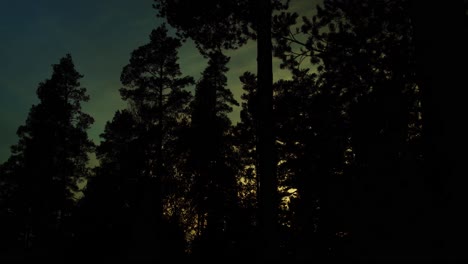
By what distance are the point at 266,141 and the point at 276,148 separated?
1.63 ft

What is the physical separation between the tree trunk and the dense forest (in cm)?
3

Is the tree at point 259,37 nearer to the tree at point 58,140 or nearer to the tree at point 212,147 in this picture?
the tree at point 212,147

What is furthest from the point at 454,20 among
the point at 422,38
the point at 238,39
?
the point at 238,39

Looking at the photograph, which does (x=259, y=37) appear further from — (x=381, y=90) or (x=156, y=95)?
(x=156, y=95)

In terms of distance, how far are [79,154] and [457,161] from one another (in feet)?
102

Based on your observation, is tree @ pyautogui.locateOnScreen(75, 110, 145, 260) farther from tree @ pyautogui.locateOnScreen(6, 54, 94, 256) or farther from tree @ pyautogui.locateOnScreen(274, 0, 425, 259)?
tree @ pyautogui.locateOnScreen(274, 0, 425, 259)

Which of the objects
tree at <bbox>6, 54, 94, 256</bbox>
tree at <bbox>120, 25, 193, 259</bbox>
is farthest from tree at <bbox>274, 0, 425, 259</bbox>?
tree at <bbox>6, 54, 94, 256</bbox>

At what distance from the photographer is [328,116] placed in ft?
31.8

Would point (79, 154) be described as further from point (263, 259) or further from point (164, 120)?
point (263, 259)

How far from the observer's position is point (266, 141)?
924 centimetres

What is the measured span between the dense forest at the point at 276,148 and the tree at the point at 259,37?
1.4 inches

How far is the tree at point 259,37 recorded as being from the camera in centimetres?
897

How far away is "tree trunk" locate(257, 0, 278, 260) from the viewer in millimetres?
8820

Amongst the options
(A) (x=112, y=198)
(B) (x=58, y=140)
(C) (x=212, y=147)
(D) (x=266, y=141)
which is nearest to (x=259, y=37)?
(D) (x=266, y=141)
